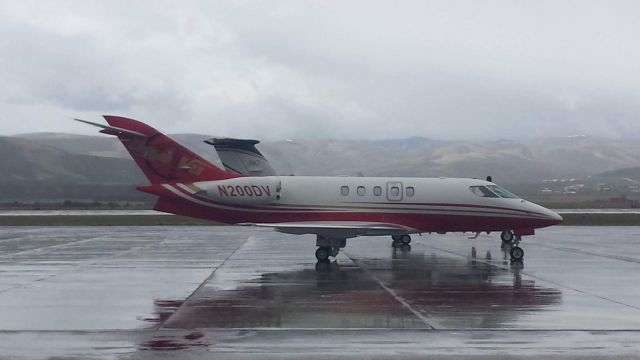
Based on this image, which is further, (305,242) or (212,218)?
(305,242)

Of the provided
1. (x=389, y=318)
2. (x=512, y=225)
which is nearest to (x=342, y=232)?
(x=512, y=225)

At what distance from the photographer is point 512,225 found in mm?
27156

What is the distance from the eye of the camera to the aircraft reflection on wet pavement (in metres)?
14.2

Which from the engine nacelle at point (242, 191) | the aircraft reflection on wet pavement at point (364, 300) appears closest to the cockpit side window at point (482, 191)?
the aircraft reflection on wet pavement at point (364, 300)

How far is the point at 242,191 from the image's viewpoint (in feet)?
86.1

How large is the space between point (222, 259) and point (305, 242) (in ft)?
32.9

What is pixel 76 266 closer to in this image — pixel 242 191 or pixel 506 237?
pixel 242 191

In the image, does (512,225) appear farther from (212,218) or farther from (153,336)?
(153,336)

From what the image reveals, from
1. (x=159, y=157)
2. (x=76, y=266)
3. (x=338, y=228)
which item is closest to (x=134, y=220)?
(x=159, y=157)

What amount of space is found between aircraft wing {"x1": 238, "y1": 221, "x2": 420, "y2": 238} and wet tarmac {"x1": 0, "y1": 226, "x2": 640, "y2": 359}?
1.06m

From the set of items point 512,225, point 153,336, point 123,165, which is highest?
point 123,165

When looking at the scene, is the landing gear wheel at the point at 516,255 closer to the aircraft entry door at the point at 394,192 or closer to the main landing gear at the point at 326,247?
the aircraft entry door at the point at 394,192

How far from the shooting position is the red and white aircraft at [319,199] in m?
26.3

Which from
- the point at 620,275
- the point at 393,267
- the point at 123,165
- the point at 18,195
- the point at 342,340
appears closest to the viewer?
the point at 342,340
